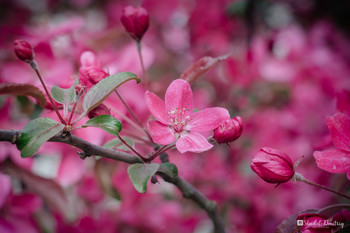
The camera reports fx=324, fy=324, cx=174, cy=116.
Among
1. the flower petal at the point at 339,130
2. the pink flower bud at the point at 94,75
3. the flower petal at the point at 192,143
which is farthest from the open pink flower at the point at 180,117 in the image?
the flower petal at the point at 339,130

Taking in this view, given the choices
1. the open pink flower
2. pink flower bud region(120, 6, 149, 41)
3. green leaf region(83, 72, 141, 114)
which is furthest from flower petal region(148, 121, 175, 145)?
pink flower bud region(120, 6, 149, 41)

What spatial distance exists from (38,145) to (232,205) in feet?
3.24

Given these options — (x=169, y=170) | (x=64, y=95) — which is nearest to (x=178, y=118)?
(x=169, y=170)

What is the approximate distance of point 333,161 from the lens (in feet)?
1.98

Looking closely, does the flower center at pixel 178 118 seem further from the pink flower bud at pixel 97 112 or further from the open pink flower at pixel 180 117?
the pink flower bud at pixel 97 112

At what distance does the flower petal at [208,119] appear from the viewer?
23.4 inches

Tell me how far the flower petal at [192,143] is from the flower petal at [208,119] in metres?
0.02

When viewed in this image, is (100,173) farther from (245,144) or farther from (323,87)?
(323,87)

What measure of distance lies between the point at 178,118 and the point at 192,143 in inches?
3.2

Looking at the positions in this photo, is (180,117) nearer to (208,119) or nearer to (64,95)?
(208,119)

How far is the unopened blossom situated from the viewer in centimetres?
60

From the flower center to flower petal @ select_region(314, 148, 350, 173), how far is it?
0.84 ft

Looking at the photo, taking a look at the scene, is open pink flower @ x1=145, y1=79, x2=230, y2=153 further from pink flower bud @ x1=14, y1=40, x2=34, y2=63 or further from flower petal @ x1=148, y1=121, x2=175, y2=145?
pink flower bud @ x1=14, y1=40, x2=34, y2=63

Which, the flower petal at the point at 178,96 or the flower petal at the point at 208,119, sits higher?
the flower petal at the point at 178,96
